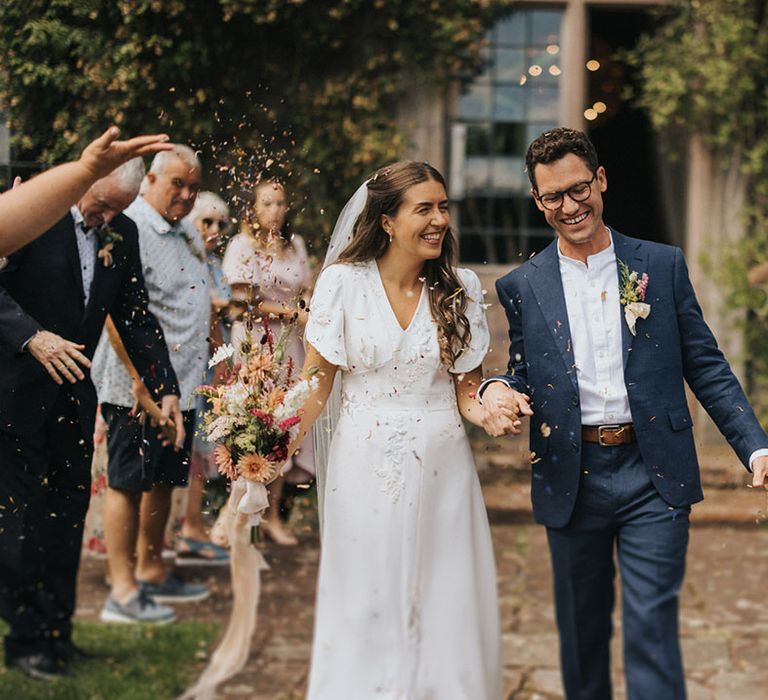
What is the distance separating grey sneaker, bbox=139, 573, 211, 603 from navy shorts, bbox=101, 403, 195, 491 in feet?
3.48

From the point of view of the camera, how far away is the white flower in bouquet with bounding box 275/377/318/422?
140 inches

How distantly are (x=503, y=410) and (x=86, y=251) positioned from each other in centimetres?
151

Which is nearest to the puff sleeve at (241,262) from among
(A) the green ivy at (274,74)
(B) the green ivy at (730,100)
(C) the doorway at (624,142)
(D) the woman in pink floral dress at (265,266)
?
(D) the woman in pink floral dress at (265,266)

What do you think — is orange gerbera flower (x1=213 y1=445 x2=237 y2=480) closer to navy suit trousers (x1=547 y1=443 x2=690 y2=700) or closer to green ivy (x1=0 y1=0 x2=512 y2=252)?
navy suit trousers (x1=547 y1=443 x2=690 y2=700)

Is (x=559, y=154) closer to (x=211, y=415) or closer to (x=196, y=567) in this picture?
(x=211, y=415)

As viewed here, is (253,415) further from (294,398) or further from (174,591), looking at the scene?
(174,591)

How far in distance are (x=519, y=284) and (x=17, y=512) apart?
1.89 meters

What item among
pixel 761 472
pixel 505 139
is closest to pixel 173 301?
pixel 761 472

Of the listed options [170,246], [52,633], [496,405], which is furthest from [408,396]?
[52,633]

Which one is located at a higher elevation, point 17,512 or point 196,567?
point 17,512

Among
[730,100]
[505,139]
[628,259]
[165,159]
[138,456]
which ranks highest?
[730,100]

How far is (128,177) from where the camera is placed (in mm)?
4004

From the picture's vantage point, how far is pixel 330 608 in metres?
3.84

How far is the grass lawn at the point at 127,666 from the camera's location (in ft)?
14.8
